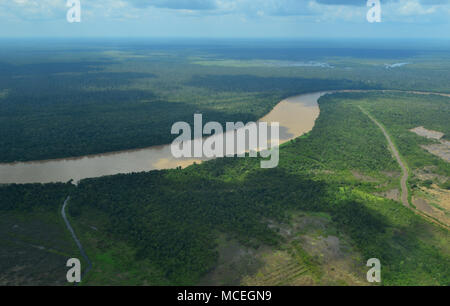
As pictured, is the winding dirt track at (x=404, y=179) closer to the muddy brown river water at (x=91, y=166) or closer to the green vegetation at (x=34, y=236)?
the muddy brown river water at (x=91, y=166)

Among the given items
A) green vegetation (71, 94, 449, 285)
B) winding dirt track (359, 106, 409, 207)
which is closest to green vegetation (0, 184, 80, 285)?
green vegetation (71, 94, 449, 285)

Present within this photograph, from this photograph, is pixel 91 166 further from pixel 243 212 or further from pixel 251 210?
pixel 251 210

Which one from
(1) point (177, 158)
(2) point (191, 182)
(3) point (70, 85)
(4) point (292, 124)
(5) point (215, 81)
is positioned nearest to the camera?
(2) point (191, 182)

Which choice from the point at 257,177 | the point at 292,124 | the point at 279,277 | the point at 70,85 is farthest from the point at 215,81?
the point at 279,277

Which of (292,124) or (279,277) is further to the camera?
(292,124)

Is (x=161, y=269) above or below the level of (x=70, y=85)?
below

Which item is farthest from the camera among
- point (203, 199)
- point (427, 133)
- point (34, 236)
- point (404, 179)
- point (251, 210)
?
point (427, 133)

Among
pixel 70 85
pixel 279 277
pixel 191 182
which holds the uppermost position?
pixel 70 85

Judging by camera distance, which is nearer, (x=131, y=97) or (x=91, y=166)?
(x=91, y=166)

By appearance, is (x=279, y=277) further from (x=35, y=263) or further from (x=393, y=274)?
(x=35, y=263)

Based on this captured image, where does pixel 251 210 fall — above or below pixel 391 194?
below

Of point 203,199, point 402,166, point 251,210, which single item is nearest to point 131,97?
point 203,199
